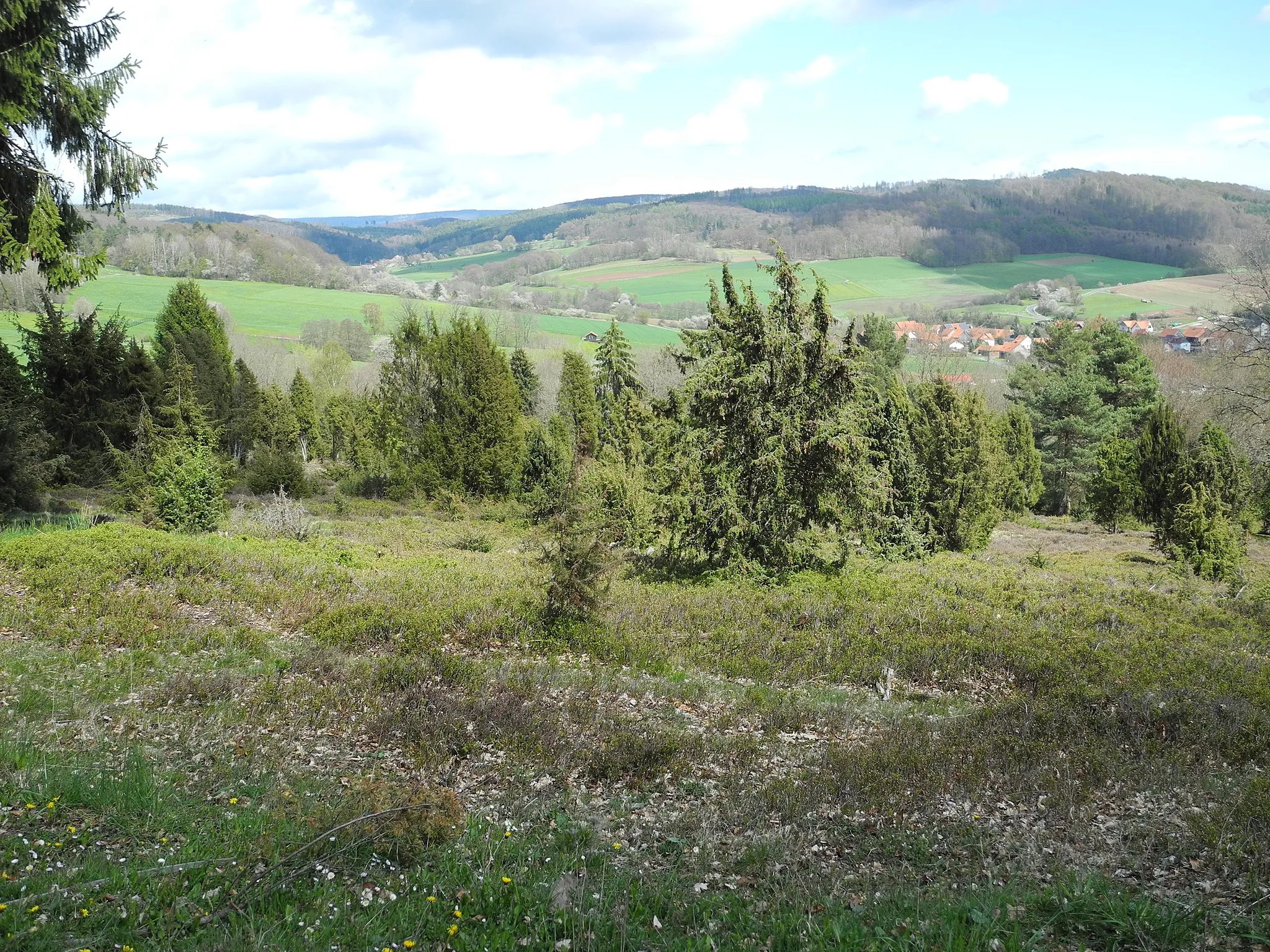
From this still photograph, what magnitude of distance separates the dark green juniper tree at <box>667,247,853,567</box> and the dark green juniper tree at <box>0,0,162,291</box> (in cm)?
1002

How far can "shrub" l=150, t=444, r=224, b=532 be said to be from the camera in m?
15.7

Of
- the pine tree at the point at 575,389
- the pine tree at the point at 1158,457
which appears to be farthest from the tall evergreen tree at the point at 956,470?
the pine tree at the point at 575,389

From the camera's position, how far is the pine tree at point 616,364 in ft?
114

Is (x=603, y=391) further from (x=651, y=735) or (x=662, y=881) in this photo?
(x=662, y=881)

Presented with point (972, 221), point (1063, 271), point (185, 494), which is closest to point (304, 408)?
point (185, 494)

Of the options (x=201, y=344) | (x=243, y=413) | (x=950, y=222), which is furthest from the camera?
(x=950, y=222)

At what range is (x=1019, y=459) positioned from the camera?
34.8 m

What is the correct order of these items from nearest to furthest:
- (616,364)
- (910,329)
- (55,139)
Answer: (55,139) → (616,364) → (910,329)

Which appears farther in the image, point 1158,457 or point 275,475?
point 275,475

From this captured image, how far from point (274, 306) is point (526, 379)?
40040 mm

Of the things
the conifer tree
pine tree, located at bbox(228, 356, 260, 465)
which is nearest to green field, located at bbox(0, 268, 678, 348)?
pine tree, located at bbox(228, 356, 260, 465)

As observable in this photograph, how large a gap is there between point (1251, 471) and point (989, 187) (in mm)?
128186

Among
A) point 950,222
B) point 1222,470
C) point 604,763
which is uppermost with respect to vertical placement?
point 950,222

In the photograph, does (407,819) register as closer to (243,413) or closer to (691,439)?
(691,439)
